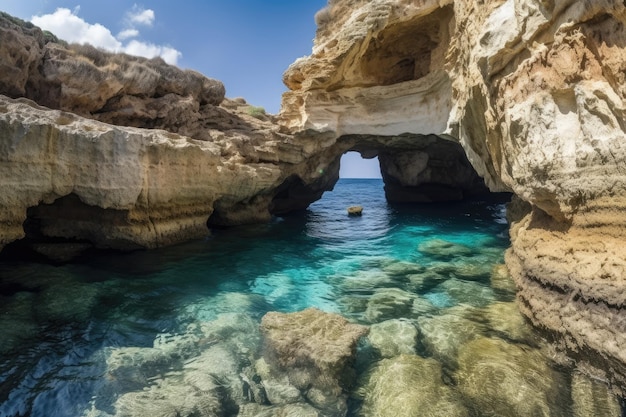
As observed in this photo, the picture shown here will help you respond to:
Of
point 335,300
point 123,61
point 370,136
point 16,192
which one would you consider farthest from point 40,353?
point 370,136

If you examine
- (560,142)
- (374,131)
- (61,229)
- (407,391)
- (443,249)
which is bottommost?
(407,391)

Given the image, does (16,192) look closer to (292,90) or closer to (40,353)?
(40,353)

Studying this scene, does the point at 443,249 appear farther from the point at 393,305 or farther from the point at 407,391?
the point at 407,391

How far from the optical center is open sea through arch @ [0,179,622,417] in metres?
3.98

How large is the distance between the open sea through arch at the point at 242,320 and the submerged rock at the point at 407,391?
42mm

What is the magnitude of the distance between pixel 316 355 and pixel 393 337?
1.59m

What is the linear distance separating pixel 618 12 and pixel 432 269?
21.0 feet

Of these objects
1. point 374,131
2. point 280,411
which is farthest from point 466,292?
point 374,131

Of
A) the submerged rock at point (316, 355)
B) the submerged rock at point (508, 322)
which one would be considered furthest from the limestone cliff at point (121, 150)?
the submerged rock at point (508, 322)

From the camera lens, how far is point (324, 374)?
4.16m

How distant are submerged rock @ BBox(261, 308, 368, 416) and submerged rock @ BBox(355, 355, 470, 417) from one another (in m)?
0.27

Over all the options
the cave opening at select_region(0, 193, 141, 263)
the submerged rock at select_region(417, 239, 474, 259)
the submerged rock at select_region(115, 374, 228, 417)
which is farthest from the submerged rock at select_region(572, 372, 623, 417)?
the cave opening at select_region(0, 193, 141, 263)

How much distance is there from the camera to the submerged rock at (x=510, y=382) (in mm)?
3719

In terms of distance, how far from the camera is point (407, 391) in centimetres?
397
